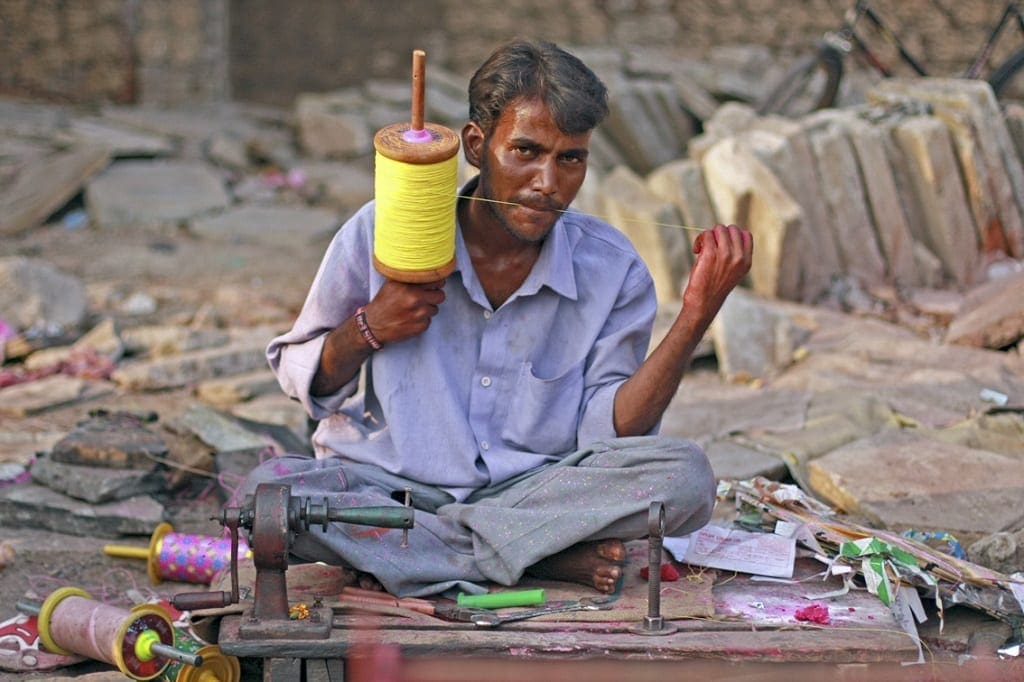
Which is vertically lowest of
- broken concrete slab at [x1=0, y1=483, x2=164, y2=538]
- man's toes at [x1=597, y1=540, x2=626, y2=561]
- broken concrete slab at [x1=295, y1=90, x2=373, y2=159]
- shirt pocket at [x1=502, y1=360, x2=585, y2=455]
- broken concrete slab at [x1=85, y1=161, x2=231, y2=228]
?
broken concrete slab at [x1=85, y1=161, x2=231, y2=228]

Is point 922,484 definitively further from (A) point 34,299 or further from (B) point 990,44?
(B) point 990,44

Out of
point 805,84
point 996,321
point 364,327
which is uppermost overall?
point 364,327

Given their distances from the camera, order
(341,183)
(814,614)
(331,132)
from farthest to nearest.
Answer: (331,132) < (341,183) < (814,614)

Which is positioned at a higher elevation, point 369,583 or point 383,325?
point 383,325

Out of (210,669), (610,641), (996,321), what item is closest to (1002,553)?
(610,641)

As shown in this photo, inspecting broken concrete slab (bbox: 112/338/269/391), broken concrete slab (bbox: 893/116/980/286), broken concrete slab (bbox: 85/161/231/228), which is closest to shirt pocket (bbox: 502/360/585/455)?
broken concrete slab (bbox: 112/338/269/391)

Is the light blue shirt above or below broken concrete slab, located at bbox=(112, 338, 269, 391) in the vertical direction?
above

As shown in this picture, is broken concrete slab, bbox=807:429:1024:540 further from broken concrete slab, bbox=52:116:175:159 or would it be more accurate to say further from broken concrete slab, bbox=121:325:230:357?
broken concrete slab, bbox=52:116:175:159

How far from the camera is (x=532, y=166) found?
3400mm

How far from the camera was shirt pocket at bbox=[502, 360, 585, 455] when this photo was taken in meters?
3.57

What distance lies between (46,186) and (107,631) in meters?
6.44

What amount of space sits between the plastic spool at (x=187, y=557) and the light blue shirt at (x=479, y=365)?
21.8 inches

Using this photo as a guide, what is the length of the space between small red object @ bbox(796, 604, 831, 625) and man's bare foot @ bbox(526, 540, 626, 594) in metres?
0.46

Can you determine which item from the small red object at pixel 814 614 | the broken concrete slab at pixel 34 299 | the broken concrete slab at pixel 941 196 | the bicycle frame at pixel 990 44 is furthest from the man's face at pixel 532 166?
the bicycle frame at pixel 990 44
